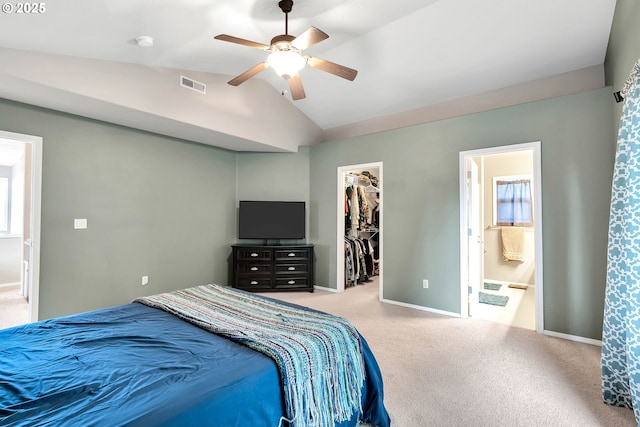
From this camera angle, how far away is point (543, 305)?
10.7ft

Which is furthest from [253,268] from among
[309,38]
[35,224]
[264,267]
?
[309,38]

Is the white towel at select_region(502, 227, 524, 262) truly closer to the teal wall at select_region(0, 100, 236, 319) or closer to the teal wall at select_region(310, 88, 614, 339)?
the teal wall at select_region(310, 88, 614, 339)

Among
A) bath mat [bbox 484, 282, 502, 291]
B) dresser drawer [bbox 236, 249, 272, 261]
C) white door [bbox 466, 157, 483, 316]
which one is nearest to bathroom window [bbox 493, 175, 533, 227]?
bath mat [bbox 484, 282, 502, 291]

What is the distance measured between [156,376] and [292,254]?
12.0ft

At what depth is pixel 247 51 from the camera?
3496 mm

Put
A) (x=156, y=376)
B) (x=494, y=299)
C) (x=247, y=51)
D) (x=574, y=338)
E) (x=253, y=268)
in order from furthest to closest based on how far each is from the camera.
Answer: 1. (x=253, y=268)
2. (x=494, y=299)
3. (x=247, y=51)
4. (x=574, y=338)
5. (x=156, y=376)

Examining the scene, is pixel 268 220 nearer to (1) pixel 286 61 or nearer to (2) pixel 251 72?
(2) pixel 251 72

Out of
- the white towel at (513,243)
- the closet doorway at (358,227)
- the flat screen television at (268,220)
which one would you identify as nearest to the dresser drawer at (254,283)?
the flat screen television at (268,220)

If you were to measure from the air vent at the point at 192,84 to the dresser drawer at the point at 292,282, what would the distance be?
2.86m

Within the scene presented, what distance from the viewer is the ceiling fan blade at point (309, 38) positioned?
2176mm

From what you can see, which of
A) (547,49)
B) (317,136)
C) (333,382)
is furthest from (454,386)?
(317,136)

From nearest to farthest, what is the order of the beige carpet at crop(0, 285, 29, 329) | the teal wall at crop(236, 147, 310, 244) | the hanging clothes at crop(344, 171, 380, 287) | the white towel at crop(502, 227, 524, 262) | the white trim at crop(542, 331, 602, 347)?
the white trim at crop(542, 331, 602, 347) → the beige carpet at crop(0, 285, 29, 329) → the teal wall at crop(236, 147, 310, 244) → the hanging clothes at crop(344, 171, 380, 287) → the white towel at crop(502, 227, 524, 262)

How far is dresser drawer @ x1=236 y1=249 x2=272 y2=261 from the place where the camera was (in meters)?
4.84

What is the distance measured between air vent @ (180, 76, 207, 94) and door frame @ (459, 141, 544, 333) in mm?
3271
